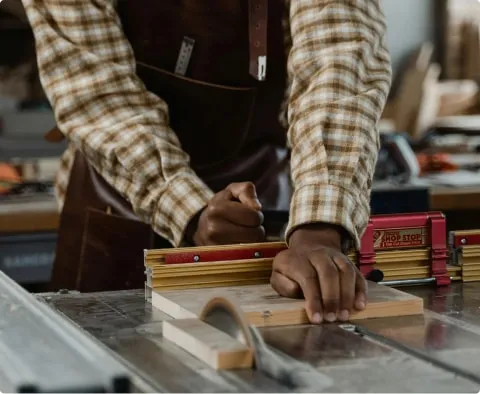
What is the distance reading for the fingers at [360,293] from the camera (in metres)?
1.66

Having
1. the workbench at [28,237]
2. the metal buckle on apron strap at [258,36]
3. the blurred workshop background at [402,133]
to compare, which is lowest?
the workbench at [28,237]

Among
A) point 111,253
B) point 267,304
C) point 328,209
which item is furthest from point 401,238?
point 111,253

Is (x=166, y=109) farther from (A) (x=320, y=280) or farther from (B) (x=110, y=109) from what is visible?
(A) (x=320, y=280)

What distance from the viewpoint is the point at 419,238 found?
1.96 m

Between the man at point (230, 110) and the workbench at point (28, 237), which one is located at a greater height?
the man at point (230, 110)

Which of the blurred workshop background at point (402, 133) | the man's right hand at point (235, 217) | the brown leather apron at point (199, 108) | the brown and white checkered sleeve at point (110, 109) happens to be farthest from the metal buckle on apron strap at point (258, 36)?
the blurred workshop background at point (402, 133)

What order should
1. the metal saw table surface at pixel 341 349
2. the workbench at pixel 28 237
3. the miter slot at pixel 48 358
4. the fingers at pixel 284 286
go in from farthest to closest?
1. the workbench at pixel 28 237
2. the fingers at pixel 284 286
3. the metal saw table surface at pixel 341 349
4. the miter slot at pixel 48 358

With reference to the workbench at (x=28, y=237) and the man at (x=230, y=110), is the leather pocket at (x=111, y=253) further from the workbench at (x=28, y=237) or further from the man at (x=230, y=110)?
the workbench at (x=28, y=237)

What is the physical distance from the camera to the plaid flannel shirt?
6.52 ft

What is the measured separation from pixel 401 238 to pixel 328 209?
0.15 meters

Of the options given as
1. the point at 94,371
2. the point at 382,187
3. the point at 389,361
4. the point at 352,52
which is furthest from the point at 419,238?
the point at 382,187

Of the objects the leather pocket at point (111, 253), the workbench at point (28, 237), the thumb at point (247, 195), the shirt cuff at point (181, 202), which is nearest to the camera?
the thumb at point (247, 195)

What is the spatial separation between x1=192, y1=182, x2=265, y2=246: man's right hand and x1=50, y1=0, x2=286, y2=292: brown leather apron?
0.41m

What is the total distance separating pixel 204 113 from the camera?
8.08 feet
